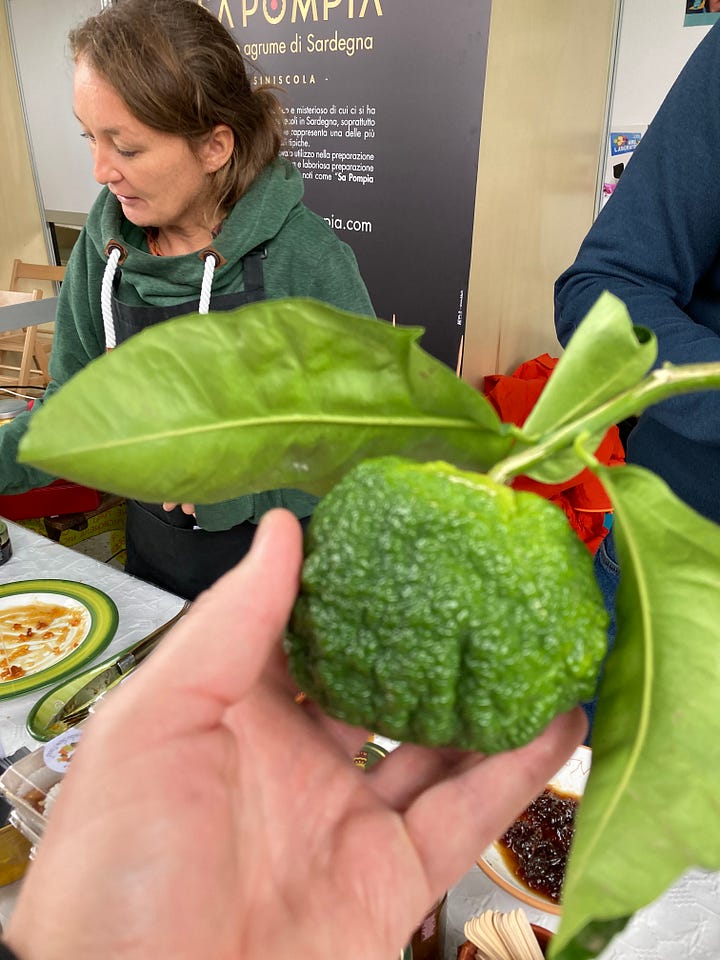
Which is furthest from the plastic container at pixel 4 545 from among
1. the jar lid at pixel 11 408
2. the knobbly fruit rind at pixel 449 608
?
the knobbly fruit rind at pixel 449 608

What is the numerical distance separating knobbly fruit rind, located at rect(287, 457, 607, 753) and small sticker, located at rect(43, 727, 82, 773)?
544 millimetres

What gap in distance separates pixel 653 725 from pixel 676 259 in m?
0.83

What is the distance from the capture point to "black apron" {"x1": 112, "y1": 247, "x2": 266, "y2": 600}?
1.30 m

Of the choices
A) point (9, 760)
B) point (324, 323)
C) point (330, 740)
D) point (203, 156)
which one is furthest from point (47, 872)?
point (203, 156)

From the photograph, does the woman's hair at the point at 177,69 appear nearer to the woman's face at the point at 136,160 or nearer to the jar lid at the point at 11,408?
the woman's face at the point at 136,160

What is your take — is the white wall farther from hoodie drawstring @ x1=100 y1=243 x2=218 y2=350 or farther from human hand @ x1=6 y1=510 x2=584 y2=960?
human hand @ x1=6 y1=510 x2=584 y2=960

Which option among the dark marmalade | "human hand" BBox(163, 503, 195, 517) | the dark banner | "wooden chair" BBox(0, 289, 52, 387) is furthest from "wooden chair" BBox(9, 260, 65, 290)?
the dark marmalade

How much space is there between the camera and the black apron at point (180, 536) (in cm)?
130

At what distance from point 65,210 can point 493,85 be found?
2.97 metres

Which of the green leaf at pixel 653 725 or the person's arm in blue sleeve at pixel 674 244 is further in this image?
the person's arm in blue sleeve at pixel 674 244

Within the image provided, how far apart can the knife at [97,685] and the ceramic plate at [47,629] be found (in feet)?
0.41

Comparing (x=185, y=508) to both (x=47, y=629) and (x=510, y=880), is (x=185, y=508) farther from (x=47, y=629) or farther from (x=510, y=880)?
(x=510, y=880)

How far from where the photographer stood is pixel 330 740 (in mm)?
586

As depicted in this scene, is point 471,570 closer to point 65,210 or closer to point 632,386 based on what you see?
point 632,386
